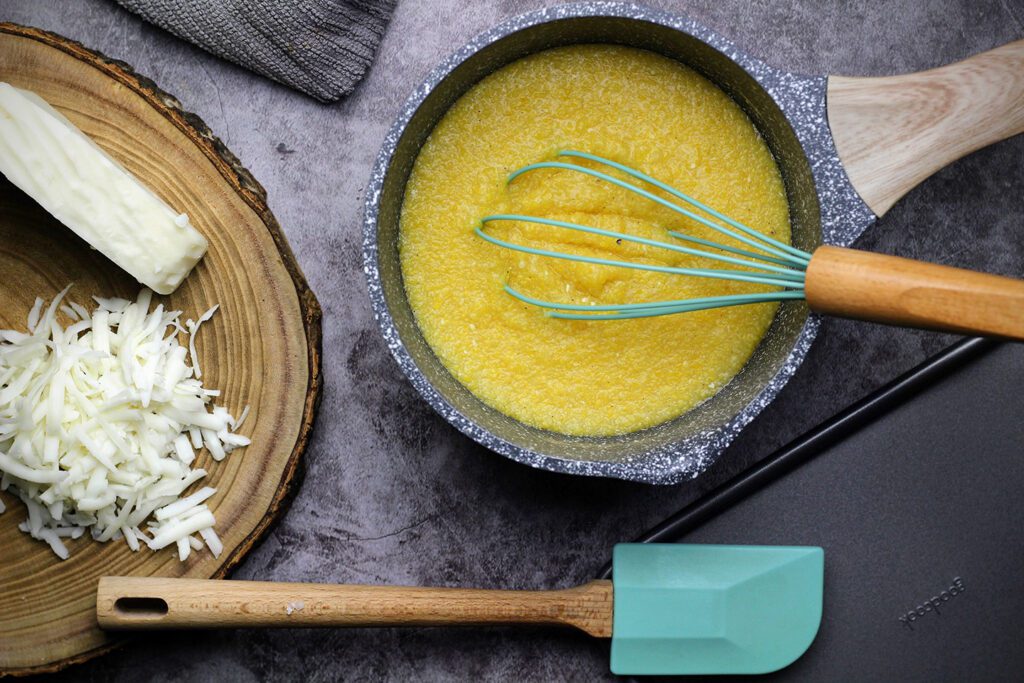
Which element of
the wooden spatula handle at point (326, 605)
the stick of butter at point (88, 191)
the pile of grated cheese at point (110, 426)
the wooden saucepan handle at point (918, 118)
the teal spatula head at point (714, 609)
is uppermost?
the stick of butter at point (88, 191)

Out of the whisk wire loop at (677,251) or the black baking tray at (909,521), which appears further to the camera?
the black baking tray at (909,521)

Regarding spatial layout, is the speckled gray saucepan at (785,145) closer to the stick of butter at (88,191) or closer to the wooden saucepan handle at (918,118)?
the wooden saucepan handle at (918,118)

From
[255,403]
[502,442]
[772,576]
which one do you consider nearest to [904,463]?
[772,576]


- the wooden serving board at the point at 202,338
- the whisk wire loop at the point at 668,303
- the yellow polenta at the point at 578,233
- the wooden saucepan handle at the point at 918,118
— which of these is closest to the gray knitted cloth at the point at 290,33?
the wooden serving board at the point at 202,338

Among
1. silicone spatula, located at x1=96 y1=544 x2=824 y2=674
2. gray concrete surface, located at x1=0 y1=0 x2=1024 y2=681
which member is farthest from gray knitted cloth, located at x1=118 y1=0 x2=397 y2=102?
silicone spatula, located at x1=96 y1=544 x2=824 y2=674

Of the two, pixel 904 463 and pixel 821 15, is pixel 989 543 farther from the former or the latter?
pixel 821 15

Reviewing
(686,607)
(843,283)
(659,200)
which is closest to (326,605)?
(686,607)
